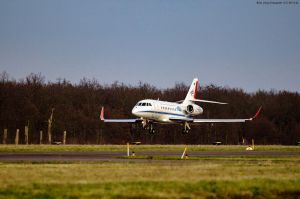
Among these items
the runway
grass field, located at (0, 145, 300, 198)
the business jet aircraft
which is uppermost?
the business jet aircraft

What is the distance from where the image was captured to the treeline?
111 m

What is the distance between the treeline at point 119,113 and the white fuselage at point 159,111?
1885 centimetres

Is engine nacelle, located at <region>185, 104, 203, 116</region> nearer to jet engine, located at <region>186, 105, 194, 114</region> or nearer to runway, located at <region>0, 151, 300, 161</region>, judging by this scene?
jet engine, located at <region>186, 105, 194, 114</region>

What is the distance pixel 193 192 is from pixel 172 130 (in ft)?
337

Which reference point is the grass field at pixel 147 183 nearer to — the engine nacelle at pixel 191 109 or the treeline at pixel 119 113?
the engine nacelle at pixel 191 109

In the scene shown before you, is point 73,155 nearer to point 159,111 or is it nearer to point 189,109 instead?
point 159,111

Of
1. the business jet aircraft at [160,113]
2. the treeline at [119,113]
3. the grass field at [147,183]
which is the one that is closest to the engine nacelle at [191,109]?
the business jet aircraft at [160,113]

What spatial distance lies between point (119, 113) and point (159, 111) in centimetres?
5128

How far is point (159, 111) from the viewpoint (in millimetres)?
76438

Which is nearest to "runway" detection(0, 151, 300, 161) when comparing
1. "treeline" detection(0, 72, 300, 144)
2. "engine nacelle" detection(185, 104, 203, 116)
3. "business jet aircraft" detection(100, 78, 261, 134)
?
"business jet aircraft" detection(100, 78, 261, 134)

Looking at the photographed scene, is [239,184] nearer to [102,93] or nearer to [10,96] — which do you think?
[10,96]

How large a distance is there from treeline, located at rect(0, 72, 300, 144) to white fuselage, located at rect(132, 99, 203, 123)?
1885 centimetres

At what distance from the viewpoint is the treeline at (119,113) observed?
364ft

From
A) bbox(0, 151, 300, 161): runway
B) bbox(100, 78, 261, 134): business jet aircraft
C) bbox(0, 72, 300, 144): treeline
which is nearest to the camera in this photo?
bbox(0, 151, 300, 161): runway
